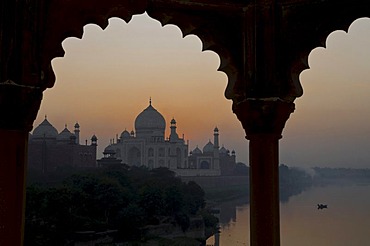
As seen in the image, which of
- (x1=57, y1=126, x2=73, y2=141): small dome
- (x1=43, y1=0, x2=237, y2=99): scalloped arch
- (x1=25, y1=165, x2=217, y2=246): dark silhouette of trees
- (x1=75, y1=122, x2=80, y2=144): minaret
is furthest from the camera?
(x1=75, y1=122, x2=80, y2=144): minaret

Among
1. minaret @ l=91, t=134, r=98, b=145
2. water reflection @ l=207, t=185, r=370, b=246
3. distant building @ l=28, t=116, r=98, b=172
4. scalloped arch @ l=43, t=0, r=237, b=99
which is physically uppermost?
minaret @ l=91, t=134, r=98, b=145

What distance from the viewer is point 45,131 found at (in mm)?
31344

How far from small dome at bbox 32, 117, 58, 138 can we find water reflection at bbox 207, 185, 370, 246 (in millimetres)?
11666

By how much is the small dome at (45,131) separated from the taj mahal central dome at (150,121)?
18.7ft

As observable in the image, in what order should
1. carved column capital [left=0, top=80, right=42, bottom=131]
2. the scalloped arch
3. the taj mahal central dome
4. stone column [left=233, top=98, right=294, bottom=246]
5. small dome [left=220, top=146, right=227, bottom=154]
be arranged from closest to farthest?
carved column capital [left=0, top=80, right=42, bottom=131] < the scalloped arch < stone column [left=233, top=98, right=294, bottom=246] < the taj mahal central dome < small dome [left=220, top=146, right=227, bottom=154]

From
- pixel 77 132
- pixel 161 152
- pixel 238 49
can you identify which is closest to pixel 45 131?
pixel 77 132

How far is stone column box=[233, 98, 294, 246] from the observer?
70.9 inches

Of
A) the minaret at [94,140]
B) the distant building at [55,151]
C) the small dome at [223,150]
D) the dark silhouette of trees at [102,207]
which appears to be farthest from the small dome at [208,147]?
the dark silhouette of trees at [102,207]

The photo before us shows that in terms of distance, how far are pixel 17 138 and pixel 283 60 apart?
0.96 meters

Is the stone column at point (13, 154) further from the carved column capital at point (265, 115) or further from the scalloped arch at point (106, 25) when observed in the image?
the carved column capital at point (265, 115)

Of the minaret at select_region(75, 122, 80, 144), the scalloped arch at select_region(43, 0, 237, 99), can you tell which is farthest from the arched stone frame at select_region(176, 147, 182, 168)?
the scalloped arch at select_region(43, 0, 237, 99)

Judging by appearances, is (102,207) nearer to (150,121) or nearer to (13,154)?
(150,121)

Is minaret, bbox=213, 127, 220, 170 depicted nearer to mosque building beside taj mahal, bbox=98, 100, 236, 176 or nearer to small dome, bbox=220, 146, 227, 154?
mosque building beside taj mahal, bbox=98, 100, 236, 176

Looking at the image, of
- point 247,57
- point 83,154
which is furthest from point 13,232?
point 83,154
